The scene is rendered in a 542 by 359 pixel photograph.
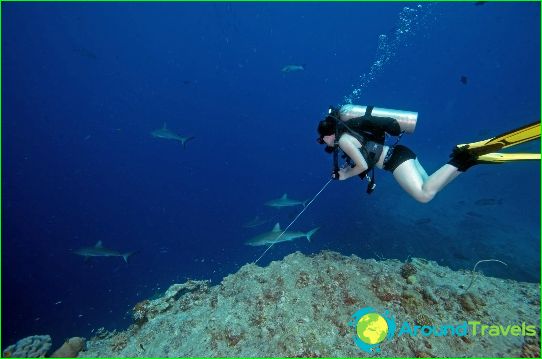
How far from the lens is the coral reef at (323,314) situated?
3.59 meters

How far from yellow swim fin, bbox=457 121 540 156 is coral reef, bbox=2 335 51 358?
25.3ft

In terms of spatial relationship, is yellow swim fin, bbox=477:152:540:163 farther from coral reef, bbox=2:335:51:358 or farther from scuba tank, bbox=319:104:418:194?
coral reef, bbox=2:335:51:358

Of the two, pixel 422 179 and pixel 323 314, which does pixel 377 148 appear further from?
pixel 323 314

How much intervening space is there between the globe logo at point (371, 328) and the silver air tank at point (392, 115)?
273 cm

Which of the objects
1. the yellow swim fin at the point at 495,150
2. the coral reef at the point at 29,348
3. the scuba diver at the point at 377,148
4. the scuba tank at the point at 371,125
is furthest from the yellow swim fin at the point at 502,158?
the coral reef at the point at 29,348

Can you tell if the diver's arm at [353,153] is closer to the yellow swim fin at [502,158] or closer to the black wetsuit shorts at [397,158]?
the black wetsuit shorts at [397,158]

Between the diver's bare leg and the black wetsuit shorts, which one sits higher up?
the black wetsuit shorts

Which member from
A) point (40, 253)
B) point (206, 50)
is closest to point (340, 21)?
point (206, 50)

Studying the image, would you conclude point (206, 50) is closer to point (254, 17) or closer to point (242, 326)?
point (254, 17)

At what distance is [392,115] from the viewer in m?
4.62

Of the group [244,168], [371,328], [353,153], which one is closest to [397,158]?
[353,153]

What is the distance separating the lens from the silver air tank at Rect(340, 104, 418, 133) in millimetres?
4609

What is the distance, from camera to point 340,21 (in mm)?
102688

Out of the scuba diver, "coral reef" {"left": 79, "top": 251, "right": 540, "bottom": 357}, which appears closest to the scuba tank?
the scuba diver
